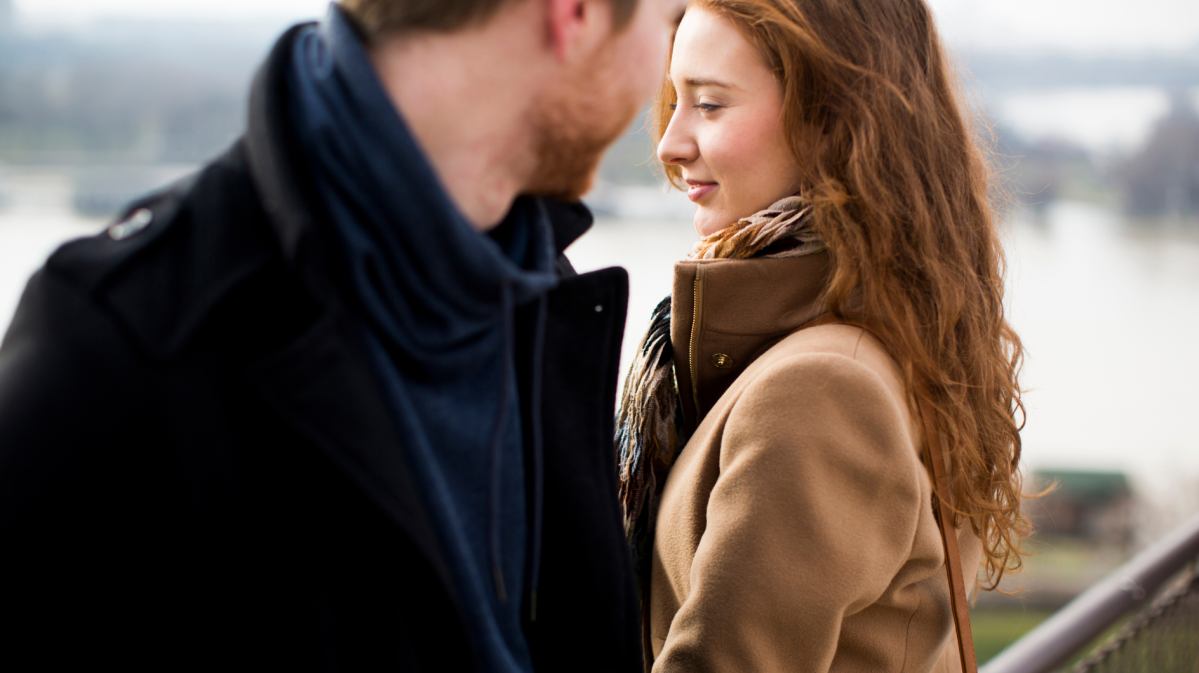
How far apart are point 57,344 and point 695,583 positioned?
0.88 meters


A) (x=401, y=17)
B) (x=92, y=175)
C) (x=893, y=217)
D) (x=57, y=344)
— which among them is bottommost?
(x=893, y=217)

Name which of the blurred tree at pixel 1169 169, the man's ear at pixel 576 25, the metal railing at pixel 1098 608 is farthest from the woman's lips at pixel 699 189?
the blurred tree at pixel 1169 169

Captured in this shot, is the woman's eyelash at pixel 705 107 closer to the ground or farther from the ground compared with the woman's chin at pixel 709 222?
farther from the ground

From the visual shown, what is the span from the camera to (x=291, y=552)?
2.65ft

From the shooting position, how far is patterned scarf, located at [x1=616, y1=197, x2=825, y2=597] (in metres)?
1.45

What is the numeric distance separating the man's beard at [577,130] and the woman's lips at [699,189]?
605 millimetres

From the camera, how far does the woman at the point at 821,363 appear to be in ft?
4.00

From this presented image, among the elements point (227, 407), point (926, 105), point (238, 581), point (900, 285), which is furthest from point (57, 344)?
point (926, 105)

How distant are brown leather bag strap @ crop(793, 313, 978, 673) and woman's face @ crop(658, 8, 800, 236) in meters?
0.28

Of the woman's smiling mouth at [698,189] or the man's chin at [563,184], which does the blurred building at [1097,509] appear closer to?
the woman's smiling mouth at [698,189]

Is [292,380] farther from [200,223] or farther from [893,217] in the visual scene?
[893,217]

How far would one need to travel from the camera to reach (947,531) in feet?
4.51

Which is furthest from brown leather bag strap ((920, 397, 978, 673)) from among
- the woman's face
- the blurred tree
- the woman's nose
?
the blurred tree

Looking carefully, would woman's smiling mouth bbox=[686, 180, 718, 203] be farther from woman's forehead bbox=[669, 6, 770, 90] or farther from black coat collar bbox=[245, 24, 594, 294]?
black coat collar bbox=[245, 24, 594, 294]
